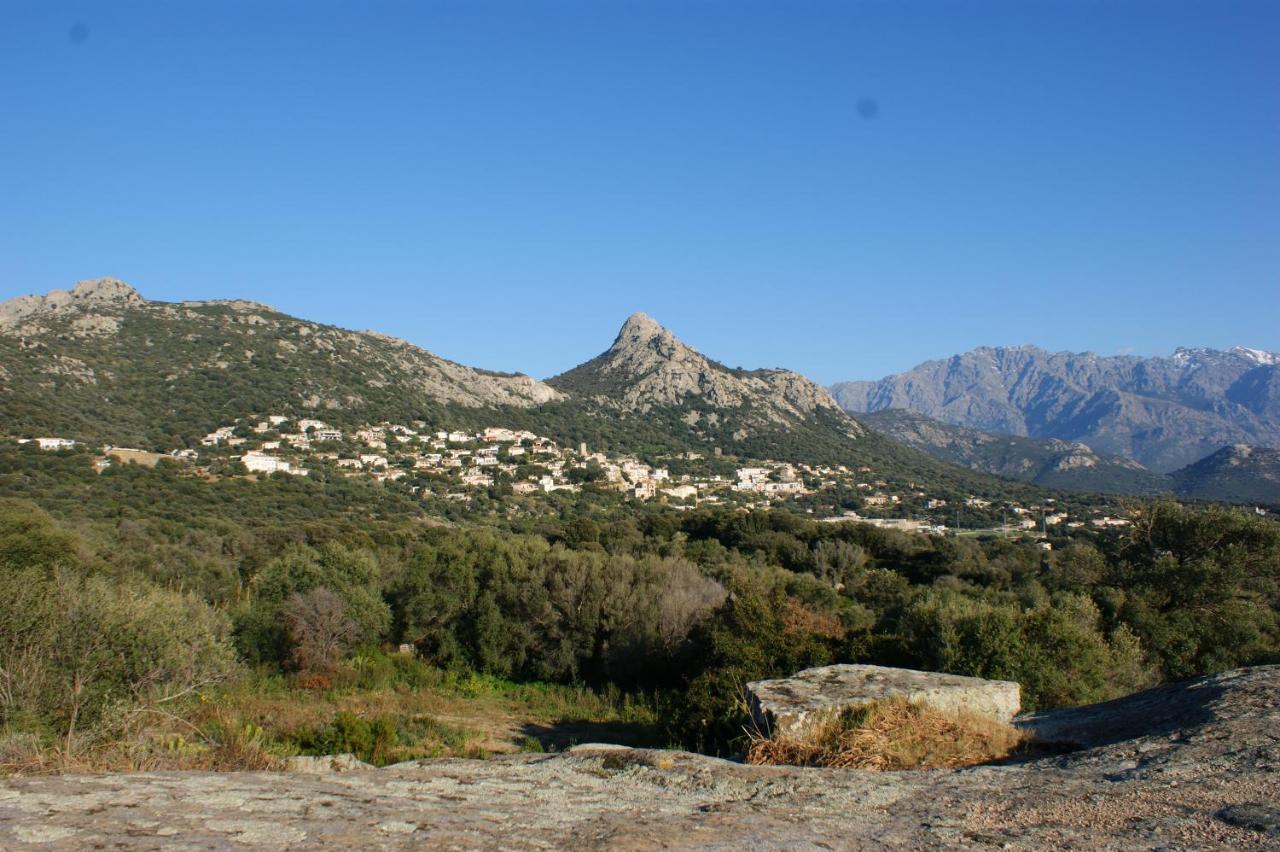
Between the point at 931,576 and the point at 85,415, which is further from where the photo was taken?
the point at 85,415

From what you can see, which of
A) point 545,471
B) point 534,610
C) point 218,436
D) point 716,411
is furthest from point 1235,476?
point 534,610

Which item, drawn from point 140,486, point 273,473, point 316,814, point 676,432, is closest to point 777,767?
point 316,814

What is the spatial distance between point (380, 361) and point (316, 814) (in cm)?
8638

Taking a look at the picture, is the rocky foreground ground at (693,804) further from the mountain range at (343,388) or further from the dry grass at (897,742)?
the mountain range at (343,388)

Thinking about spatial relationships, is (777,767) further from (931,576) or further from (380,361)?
(380,361)

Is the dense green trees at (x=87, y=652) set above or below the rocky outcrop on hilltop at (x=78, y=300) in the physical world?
below

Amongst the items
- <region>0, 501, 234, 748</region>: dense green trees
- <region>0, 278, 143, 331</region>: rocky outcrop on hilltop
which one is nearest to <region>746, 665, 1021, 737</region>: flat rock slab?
<region>0, 501, 234, 748</region>: dense green trees

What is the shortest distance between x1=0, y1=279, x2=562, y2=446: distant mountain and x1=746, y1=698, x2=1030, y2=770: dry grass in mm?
56938

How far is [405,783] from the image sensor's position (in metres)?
4.38

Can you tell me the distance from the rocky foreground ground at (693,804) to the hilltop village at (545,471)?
4953 centimetres

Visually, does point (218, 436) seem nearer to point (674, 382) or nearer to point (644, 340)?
point (674, 382)

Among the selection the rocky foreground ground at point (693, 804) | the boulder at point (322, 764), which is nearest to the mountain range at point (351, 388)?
the boulder at point (322, 764)

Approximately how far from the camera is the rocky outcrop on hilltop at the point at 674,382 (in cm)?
10981

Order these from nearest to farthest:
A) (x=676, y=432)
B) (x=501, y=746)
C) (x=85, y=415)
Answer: (x=501, y=746) → (x=85, y=415) → (x=676, y=432)
